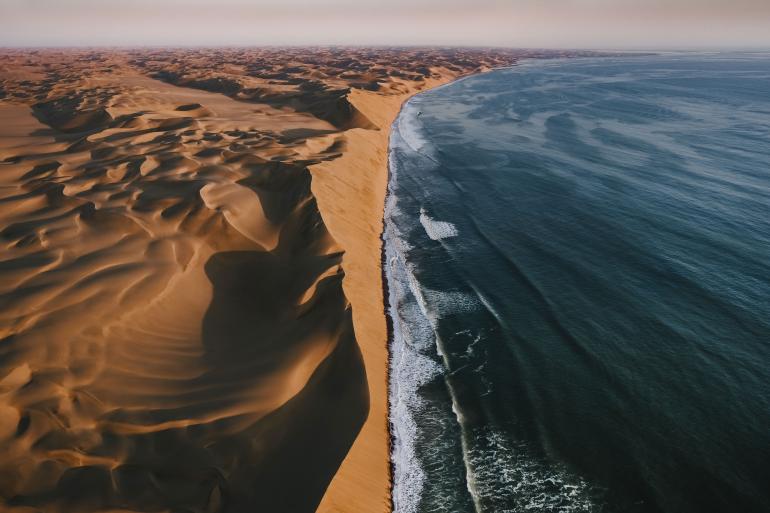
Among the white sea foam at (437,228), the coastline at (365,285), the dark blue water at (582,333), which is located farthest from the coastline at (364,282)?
the white sea foam at (437,228)

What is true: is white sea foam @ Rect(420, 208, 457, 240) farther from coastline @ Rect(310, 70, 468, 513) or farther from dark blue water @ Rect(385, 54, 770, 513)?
coastline @ Rect(310, 70, 468, 513)

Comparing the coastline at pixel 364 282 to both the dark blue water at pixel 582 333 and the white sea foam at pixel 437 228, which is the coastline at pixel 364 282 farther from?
the white sea foam at pixel 437 228

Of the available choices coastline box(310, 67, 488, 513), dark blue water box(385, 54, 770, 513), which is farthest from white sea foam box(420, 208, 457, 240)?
coastline box(310, 67, 488, 513)

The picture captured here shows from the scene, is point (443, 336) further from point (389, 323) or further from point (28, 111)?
point (28, 111)

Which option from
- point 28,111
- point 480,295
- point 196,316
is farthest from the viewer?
point 28,111

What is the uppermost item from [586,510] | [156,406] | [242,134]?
[242,134]

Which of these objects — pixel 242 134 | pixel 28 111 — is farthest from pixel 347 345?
pixel 28 111

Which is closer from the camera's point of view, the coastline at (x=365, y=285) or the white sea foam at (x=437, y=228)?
the coastline at (x=365, y=285)
